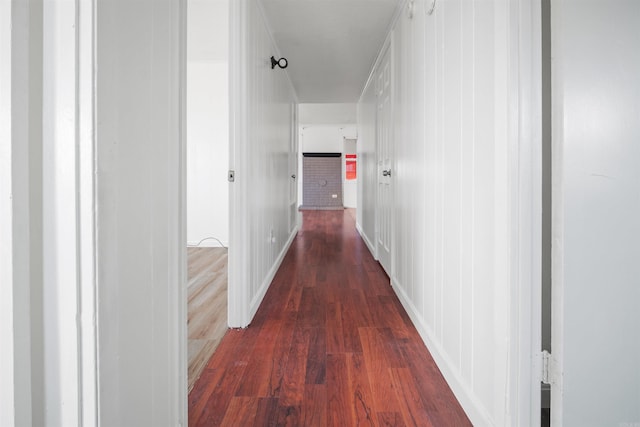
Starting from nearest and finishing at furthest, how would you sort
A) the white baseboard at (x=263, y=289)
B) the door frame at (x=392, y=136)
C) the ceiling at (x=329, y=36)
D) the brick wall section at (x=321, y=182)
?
1. the white baseboard at (x=263, y=289)
2. the ceiling at (x=329, y=36)
3. the door frame at (x=392, y=136)
4. the brick wall section at (x=321, y=182)

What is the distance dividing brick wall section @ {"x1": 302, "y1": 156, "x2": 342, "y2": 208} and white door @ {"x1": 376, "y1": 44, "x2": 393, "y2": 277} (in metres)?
7.22

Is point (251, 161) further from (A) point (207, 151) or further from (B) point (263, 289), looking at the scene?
(A) point (207, 151)

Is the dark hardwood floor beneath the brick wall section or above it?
beneath

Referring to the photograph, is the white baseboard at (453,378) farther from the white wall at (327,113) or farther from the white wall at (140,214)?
the white wall at (327,113)

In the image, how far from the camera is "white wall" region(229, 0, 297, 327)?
196 cm

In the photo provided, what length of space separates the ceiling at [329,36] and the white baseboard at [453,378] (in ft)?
7.26

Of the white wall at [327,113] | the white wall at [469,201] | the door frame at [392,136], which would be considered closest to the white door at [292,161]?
the door frame at [392,136]

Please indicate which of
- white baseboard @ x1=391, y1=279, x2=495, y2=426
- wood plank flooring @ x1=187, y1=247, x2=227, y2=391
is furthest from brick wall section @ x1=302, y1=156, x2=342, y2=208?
white baseboard @ x1=391, y1=279, x2=495, y2=426

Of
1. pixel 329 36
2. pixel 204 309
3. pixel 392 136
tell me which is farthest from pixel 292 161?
pixel 204 309

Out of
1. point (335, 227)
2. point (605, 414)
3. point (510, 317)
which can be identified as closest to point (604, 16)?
point (510, 317)

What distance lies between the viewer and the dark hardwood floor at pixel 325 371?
3.99ft

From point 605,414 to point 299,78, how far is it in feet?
→ 13.9

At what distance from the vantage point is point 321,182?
11.1 meters

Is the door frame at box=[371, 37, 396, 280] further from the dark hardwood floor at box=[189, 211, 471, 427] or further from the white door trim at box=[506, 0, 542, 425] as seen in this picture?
the white door trim at box=[506, 0, 542, 425]
